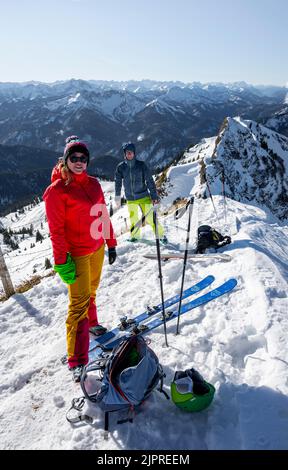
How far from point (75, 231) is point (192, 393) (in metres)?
2.54

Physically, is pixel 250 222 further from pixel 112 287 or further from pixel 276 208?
pixel 276 208

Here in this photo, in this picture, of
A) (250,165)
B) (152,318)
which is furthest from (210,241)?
(250,165)

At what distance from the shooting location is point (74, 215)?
4531 mm

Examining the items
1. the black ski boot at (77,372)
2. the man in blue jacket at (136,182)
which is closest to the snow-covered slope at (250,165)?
the man in blue jacket at (136,182)

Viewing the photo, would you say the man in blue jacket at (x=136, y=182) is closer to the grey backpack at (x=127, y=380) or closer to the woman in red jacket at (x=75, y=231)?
the woman in red jacket at (x=75, y=231)

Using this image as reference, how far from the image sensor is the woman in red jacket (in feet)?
14.4

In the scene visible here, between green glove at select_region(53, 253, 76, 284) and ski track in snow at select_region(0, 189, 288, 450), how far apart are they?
1.50 meters

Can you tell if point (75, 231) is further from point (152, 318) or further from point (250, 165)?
point (250, 165)

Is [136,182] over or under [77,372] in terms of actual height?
over

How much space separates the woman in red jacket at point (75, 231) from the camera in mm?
4375

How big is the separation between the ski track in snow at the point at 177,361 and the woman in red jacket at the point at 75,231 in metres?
0.74

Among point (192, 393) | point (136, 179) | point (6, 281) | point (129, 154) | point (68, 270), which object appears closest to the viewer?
point (192, 393)

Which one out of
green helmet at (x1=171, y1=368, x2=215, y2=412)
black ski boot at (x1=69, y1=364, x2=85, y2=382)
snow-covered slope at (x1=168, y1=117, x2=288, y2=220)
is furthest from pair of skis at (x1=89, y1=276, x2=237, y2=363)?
snow-covered slope at (x1=168, y1=117, x2=288, y2=220)
